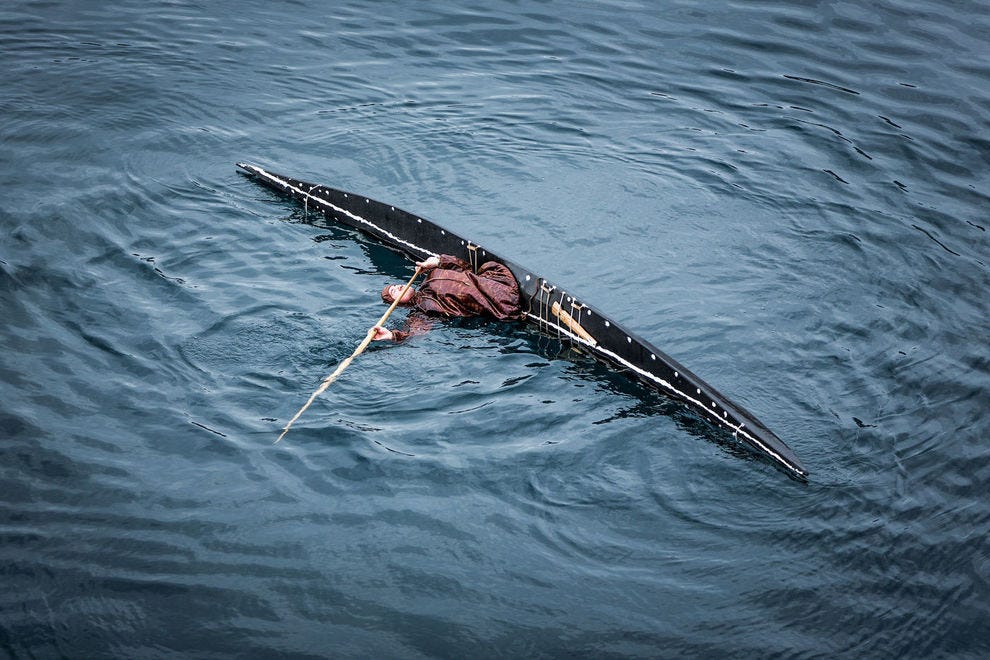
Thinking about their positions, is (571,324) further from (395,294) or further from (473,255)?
(395,294)

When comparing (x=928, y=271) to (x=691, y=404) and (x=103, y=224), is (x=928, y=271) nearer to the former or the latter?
(x=691, y=404)

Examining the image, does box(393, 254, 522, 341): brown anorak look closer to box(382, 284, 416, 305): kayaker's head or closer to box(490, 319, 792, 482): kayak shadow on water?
box(382, 284, 416, 305): kayaker's head

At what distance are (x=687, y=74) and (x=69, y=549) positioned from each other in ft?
40.7

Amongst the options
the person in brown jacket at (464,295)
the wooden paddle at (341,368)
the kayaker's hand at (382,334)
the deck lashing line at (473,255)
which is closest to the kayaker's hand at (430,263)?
the person in brown jacket at (464,295)

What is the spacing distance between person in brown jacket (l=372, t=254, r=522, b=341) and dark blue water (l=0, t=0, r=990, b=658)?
26 cm

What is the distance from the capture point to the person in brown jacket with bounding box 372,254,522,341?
30.6 feet

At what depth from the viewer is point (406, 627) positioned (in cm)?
637

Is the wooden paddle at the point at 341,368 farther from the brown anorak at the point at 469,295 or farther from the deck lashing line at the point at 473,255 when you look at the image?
the deck lashing line at the point at 473,255

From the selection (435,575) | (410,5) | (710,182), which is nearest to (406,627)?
(435,575)

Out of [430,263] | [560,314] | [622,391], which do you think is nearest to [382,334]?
[430,263]

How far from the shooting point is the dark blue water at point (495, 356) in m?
6.54

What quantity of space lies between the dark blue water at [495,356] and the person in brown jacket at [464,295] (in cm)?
26

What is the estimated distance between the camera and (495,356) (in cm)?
903

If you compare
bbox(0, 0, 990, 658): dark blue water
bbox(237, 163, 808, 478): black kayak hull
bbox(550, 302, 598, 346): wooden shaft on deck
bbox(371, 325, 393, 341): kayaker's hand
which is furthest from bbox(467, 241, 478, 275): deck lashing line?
bbox(371, 325, 393, 341): kayaker's hand
